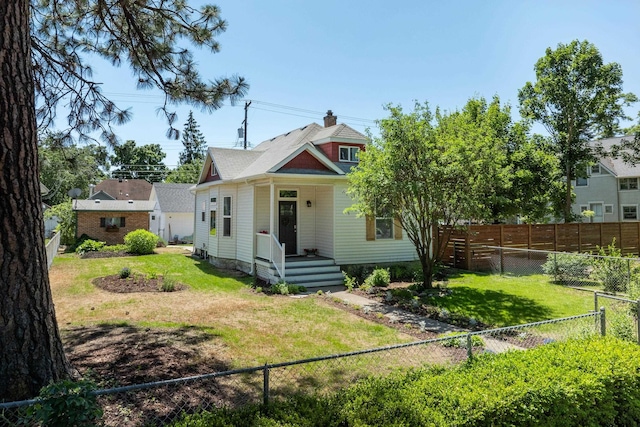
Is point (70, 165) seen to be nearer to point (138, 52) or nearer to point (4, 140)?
point (138, 52)

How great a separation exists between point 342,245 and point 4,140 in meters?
10.7

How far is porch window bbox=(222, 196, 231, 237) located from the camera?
1527 centimetres

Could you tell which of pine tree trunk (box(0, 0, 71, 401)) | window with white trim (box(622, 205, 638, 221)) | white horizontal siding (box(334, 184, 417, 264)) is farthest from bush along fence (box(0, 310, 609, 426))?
window with white trim (box(622, 205, 638, 221))

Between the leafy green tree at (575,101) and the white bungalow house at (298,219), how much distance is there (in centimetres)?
1219

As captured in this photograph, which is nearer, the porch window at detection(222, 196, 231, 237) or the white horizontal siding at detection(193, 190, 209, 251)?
the porch window at detection(222, 196, 231, 237)

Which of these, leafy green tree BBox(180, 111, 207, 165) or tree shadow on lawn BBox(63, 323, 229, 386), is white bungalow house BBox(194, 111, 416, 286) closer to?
tree shadow on lawn BBox(63, 323, 229, 386)

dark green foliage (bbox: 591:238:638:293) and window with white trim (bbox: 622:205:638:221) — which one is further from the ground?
window with white trim (bbox: 622:205:638:221)

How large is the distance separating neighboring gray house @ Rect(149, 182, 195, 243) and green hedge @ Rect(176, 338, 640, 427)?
27456 mm

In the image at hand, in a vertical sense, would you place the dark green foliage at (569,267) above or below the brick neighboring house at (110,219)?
below

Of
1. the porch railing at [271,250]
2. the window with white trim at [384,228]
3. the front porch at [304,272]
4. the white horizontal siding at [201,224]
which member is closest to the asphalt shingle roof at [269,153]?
the white horizontal siding at [201,224]

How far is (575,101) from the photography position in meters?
19.5

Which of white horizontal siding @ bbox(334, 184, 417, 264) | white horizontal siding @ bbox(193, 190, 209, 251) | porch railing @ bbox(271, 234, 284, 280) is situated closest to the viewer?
porch railing @ bbox(271, 234, 284, 280)

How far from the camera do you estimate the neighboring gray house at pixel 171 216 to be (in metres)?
28.5

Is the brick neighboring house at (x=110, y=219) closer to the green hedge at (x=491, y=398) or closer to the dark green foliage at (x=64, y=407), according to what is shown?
the dark green foliage at (x=64, y=407)
